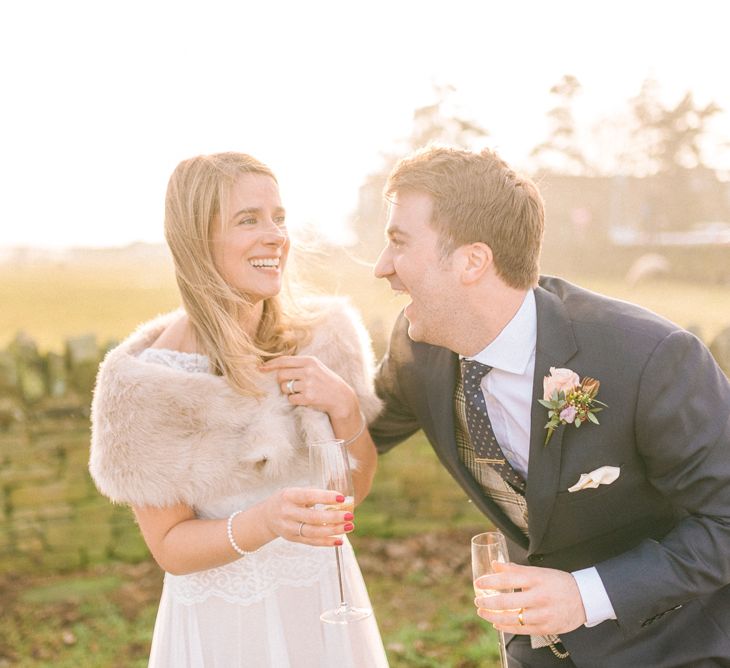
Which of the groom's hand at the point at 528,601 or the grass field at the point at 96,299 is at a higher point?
the grass field at the point at 96,299

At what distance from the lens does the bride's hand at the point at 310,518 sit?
2.26 m

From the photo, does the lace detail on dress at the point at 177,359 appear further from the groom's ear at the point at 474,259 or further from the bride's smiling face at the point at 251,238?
the groom's ear at the point at 474,259

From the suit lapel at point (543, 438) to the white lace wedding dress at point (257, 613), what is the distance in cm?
69

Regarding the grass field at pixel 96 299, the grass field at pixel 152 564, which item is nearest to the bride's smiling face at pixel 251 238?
the grass field at pixel 152 564

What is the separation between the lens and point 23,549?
6094mm

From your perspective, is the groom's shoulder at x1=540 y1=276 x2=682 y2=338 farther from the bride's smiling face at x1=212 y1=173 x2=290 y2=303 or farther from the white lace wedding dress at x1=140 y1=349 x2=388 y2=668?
the white lace wedding dress at x1=140 y1=349 x2=388 y2=668

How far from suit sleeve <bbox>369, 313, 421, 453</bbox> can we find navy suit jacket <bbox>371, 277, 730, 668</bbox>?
28 cm

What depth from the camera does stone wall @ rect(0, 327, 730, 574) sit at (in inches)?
240

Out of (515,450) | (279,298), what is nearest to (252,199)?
(279,298)

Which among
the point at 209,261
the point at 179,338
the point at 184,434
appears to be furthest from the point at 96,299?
the point at 184,434

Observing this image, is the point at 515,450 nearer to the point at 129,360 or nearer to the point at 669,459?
the point at 669,459

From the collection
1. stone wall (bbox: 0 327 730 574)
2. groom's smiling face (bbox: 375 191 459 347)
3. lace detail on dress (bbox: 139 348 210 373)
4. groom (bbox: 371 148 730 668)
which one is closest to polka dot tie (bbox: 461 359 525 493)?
groom (bbox: 371 148 730 668)

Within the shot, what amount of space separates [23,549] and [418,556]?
9.90ft

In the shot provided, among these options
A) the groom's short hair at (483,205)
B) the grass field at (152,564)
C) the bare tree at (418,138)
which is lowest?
the grass field at (152,564)
